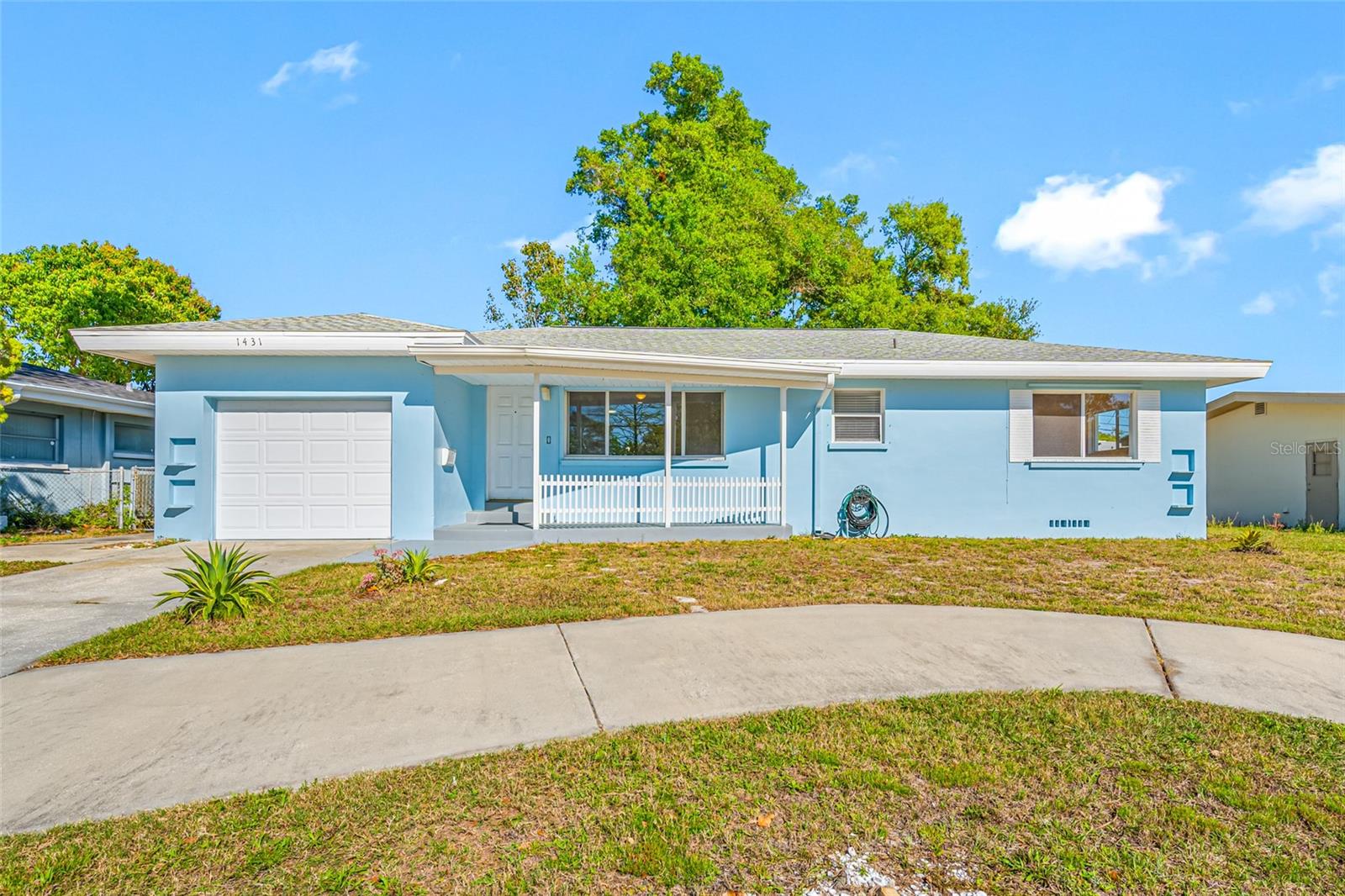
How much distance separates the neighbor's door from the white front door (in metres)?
16.5

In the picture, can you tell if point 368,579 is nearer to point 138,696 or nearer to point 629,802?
point 138,696

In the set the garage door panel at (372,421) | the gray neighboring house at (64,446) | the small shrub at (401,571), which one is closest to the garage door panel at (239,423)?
the garage door panel at (372,421)

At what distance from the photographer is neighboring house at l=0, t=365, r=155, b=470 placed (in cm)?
1318

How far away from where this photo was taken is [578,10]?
14.1 meters

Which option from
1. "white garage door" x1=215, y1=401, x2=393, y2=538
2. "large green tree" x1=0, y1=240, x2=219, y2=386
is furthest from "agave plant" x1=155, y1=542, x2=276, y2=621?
"large green tree" x1=0, y1=240, x2=219, y2=386

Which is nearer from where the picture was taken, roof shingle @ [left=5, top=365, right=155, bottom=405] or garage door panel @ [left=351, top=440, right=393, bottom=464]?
garage door panel @ [left=351, top=440, right=393, bottom=464]

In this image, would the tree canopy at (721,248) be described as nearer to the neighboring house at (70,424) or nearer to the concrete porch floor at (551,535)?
the concrete porch floor at (551,535)

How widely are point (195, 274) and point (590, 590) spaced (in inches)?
1324

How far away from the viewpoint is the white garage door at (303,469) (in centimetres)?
1043

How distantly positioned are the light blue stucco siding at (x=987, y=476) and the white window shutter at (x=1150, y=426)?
3.2 inches

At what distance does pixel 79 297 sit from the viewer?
2711 centimetres

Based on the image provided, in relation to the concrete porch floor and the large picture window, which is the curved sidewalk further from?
the large picture window

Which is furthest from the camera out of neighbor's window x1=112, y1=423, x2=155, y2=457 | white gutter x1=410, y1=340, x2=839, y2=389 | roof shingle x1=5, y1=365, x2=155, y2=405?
neighbor's window x1=112, y1=423, x2=155, y2=457

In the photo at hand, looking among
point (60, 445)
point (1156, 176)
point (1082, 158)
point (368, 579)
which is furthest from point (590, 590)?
point (1156, 176)
